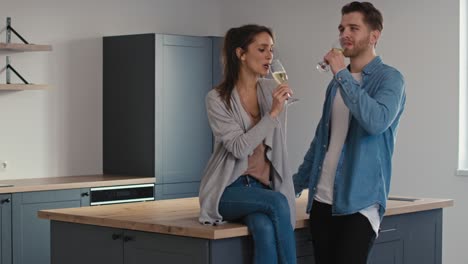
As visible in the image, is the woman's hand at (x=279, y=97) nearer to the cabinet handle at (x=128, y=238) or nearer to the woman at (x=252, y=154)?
the woman at (x=252, y=154)

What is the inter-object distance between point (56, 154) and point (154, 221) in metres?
3.36

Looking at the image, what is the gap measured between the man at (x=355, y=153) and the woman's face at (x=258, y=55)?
28cm

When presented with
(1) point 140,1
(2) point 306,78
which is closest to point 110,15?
(1) point 140,1

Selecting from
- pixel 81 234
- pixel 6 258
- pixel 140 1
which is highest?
pixel 140 1

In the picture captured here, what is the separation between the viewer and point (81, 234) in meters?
3.75

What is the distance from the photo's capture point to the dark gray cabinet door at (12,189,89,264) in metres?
5.62

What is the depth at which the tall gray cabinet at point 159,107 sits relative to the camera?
21.7 feet

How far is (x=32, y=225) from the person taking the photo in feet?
18.7

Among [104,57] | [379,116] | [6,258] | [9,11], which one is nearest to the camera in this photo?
[379,116]

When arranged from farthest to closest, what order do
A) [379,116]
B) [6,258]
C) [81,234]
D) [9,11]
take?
[9,11]
[6,258]
[81,234]
[379,116]

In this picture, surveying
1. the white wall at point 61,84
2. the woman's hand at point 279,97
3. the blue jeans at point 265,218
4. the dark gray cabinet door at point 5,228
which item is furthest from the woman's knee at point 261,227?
the white wall at point 61,84

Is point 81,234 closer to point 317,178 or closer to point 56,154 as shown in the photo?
point 317,178

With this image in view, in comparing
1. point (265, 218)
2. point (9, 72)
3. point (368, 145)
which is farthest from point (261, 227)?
point (9, 72)

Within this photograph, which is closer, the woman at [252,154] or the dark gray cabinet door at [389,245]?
the woman at [252,154]
